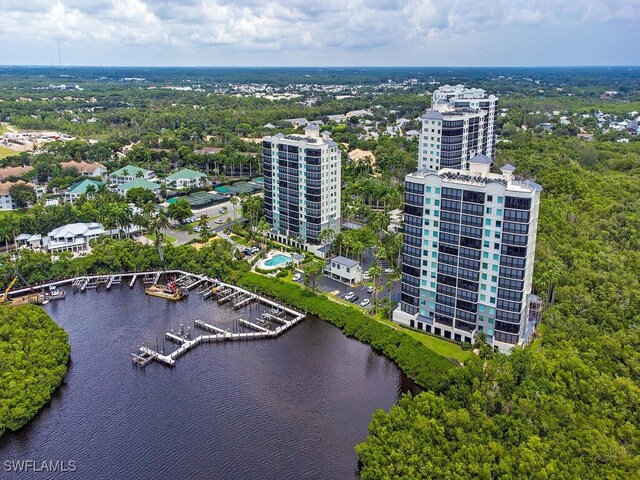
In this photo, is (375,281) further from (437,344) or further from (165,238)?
(165,238)

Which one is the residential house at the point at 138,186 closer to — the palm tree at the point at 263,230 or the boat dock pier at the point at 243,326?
the palm tree at the point at 263,230

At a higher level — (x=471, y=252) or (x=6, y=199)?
(x=471, y=252)

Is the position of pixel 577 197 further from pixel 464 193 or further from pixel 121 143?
pixel 121 143

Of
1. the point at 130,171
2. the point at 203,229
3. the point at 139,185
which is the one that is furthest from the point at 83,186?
the point at 203,229

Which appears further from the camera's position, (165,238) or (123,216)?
(165,238)

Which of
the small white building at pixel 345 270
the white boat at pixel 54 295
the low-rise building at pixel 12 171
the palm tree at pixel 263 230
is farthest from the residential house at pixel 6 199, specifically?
the small white building at pixel 345 270

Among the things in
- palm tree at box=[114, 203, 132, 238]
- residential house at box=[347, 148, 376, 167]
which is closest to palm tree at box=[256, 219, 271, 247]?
palm tree at box=[114, 203, 132, 238]

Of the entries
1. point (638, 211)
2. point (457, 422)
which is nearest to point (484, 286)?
point (457, 422)
